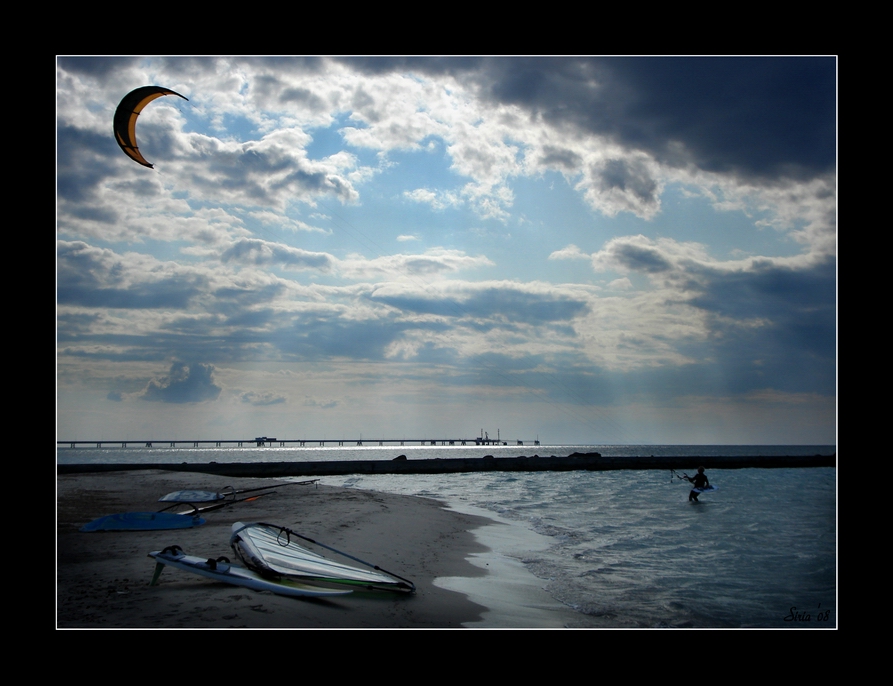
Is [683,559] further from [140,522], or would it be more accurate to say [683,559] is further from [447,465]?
[447,465]

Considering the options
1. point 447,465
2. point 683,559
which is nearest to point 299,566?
point 683,559

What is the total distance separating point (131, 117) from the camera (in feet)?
42.0

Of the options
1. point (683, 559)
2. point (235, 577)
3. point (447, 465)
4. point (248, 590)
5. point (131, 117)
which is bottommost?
point (447, 465)

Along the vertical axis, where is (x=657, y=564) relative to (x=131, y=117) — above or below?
below

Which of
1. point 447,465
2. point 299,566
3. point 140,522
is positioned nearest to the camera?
point 299,566

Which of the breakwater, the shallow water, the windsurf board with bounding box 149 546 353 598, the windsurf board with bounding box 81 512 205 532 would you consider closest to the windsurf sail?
the windsurf board with bounding box 149 546 353 598

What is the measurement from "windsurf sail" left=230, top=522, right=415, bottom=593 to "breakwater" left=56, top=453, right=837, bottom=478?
1367 inches

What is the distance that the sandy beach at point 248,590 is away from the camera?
6.01 meters

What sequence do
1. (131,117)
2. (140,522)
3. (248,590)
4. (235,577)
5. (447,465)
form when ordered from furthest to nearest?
1. (447,465)
2. (131,117)
3. (140,522)
4. (235,577)
5. (248,590)

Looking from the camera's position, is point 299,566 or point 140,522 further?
point 140,522

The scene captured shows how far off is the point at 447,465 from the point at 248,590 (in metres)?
48.2
